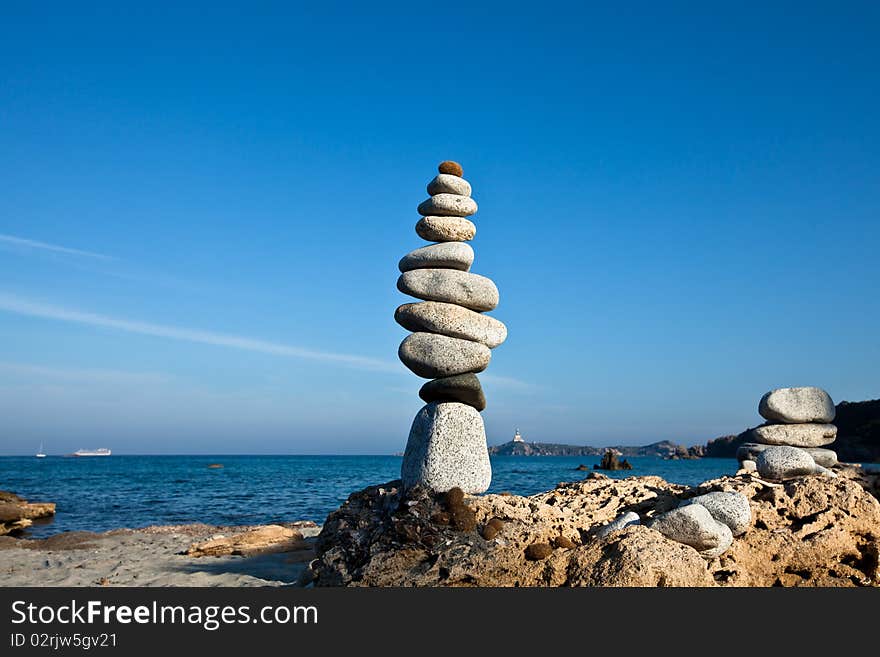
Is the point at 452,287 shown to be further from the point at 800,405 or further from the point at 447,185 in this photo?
the point at 800,405

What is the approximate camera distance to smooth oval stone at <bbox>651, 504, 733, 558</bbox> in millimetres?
8156

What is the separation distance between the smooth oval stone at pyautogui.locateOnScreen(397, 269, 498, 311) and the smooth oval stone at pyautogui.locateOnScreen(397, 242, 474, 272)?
4.4 inches

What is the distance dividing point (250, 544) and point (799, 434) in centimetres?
1117

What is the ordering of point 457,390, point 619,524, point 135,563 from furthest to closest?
point 135,563 < point 457,390 < point 619,524

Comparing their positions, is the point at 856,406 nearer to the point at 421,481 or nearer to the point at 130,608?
the point at 421,481

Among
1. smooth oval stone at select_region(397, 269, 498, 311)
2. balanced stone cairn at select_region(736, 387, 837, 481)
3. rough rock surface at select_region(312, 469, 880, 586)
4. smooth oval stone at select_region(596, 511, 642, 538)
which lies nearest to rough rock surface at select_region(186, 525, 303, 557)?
rough rock surface at select_region(312, 469, 880, 586)

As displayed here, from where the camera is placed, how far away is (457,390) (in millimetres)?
10453

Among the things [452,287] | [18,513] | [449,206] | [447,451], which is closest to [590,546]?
[447,451]

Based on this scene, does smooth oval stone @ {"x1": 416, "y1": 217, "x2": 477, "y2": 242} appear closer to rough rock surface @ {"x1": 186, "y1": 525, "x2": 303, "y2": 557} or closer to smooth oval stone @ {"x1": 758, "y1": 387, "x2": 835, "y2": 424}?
rough rock surface @ {"x1": 186, "y1": 525, "x2": 303, "y2": 557}

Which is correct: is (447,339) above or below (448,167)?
below

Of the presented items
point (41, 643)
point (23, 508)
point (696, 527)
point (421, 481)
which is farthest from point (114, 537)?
point (696, 527)

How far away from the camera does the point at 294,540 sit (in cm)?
1430

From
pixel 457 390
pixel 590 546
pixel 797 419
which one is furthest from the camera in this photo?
pixel 797 419

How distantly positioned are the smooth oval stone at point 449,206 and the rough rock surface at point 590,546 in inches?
173
